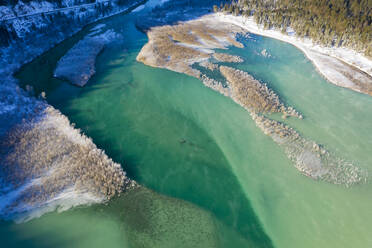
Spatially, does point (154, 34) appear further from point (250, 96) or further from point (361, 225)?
point (361, 225)

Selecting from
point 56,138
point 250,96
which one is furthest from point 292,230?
point 56,138

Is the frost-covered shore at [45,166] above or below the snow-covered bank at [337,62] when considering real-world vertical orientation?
below

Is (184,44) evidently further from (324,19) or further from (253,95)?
(324,19)

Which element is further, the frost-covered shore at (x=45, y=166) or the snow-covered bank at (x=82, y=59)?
the snow-covered bank at (x=82, y=59)

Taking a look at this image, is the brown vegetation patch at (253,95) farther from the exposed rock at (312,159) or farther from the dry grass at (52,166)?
the dry grass at (52,166)

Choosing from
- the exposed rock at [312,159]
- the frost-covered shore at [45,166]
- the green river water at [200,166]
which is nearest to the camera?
the green river water at [200,166]

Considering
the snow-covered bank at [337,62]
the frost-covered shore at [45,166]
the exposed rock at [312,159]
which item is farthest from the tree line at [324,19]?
the frost-covered shore at [45,166]
